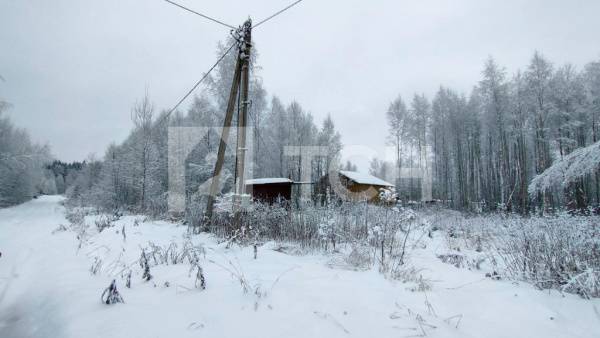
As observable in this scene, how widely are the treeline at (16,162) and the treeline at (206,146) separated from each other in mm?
4784

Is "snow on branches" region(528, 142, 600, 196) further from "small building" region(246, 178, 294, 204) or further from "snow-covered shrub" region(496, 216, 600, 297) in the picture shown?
"small building" region(246, 178, 294, 204)

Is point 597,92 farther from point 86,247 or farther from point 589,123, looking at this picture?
point 86,247

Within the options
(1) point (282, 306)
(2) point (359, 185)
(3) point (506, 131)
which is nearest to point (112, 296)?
(1) point (282, 306)

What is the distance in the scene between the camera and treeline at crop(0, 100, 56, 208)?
17.1m

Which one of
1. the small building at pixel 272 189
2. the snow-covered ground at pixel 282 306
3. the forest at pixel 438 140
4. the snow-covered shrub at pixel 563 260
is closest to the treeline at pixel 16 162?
the forest at pixel 438 140

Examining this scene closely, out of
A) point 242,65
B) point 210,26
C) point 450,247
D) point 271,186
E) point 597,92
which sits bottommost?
point 450,247

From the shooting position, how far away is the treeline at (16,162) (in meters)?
17.1

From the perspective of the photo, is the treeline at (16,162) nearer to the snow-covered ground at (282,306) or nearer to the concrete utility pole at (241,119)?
the concrete utility pole at (241,119)

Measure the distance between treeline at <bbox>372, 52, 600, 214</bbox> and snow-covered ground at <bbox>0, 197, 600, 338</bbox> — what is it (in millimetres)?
13493

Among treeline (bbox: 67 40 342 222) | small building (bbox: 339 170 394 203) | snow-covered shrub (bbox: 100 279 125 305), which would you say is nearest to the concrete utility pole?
treeline (bbox: 67 40 342 222)

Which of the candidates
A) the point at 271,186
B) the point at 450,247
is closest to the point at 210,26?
the point at 450,247

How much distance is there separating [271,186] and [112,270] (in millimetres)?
13832

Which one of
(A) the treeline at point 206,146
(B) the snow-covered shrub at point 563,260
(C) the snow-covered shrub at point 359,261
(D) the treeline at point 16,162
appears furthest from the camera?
(D) the treeline at point 16,162

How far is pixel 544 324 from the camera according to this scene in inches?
80.4
